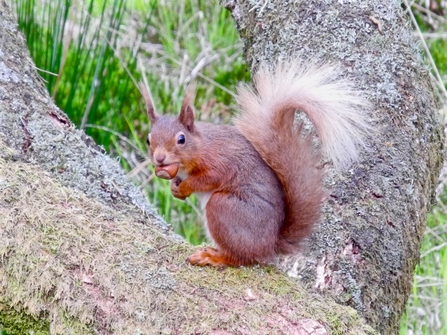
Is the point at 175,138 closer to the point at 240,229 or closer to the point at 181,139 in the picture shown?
the point at 181,139

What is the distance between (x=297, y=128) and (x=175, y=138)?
1.21ft

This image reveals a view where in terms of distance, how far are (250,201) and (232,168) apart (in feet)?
0.44

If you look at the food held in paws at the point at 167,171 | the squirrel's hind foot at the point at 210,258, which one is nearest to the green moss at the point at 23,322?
the squirrel's hind foot at the point at 210,258

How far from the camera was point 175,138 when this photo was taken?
83.6 inches

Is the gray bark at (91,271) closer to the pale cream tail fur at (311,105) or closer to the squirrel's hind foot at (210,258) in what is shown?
the squirrel's hind foot at (210,258)

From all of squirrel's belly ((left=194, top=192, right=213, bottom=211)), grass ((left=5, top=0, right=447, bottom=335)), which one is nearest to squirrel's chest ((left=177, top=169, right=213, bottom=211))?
squirrel's belly ((left=194, top=192, right=213, bottom=211))

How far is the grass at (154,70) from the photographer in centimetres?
322

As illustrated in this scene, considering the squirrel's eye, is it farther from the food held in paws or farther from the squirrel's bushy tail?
the squirrel's bushy tail

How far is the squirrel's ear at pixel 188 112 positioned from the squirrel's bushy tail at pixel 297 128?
164 mm

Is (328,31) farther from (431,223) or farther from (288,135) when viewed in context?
(431,223)

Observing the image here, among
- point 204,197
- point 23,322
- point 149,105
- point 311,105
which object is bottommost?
point 23,322

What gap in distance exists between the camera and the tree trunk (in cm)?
207

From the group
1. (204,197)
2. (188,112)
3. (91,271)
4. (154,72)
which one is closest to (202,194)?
(204,197)

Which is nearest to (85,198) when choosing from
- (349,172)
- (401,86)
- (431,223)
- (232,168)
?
(232,168)
